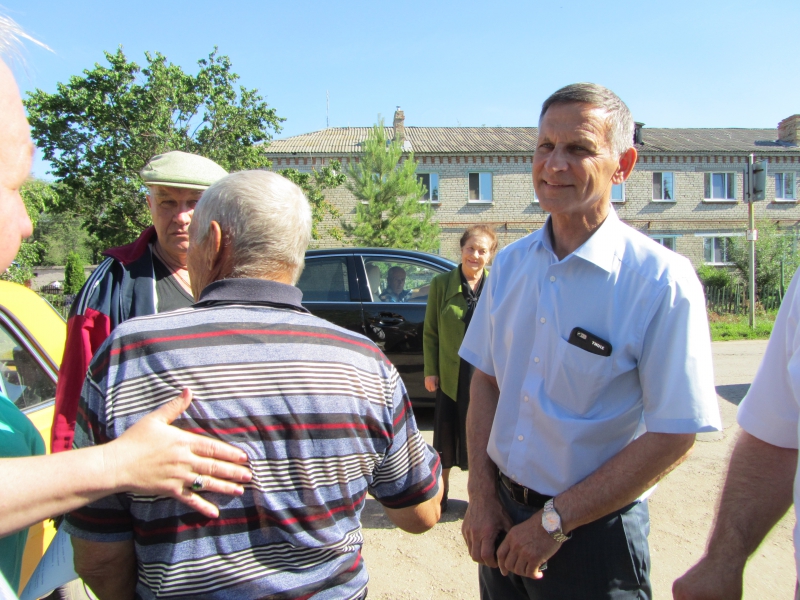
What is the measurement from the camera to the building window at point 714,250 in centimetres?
2700

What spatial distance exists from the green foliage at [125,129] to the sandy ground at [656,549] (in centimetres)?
1672

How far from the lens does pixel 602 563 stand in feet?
5.56

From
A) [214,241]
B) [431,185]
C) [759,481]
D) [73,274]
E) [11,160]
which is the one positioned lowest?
[73,274]

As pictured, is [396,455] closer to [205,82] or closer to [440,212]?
[205,82]

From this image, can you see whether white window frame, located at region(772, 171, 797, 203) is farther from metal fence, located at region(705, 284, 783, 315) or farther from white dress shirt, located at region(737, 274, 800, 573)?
white dress shirt, located at region(737, 274, 800, 573)

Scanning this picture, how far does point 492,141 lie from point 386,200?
858 centimetres

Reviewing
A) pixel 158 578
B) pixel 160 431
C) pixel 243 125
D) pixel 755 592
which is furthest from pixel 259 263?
pixel 243 125

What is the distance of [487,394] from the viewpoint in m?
2.12

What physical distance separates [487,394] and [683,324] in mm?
774

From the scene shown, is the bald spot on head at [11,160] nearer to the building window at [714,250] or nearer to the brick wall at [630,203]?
the brick wall at [630,203]

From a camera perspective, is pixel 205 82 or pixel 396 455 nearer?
pixel 396 455

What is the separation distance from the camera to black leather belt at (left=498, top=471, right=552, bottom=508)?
1793 mm

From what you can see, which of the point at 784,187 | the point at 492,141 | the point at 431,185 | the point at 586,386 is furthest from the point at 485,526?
the point at 784,187

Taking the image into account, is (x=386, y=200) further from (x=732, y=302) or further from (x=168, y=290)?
(x=168, y=290)
